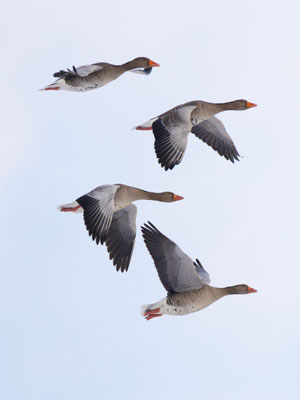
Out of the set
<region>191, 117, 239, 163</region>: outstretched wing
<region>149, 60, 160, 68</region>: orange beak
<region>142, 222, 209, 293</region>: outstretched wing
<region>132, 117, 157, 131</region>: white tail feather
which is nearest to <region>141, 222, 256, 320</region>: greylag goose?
<region>142, 222, 209, 293</region>: outstretched wing

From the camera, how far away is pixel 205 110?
16.8 m

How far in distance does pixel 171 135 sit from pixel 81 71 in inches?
88.3

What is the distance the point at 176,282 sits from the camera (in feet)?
47.3

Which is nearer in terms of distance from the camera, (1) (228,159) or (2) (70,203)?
(2) (70,203)

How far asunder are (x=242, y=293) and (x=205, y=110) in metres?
3.65

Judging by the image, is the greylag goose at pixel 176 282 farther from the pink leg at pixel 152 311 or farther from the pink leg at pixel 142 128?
the pink leg at pixel 142 128

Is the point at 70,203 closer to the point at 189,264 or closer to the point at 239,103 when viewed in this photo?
the point at 189,264

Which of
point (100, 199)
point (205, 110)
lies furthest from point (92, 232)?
point (205, 110)

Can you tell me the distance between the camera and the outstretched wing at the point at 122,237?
49.1ft

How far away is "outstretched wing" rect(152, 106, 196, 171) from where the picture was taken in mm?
14844

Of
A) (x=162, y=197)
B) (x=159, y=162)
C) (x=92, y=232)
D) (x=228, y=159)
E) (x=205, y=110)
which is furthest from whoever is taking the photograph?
(x=228, y=159)

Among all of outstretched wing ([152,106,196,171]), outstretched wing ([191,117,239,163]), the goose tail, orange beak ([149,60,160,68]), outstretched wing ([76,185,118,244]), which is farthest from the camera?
outstretched wing ([191,117,239,163])

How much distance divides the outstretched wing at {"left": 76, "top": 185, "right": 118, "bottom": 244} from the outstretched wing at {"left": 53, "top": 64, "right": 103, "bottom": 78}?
281 cm

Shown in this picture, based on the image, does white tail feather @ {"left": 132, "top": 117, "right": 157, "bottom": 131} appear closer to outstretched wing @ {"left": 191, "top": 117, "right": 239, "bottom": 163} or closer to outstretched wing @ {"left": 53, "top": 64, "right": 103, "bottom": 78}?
outstretched wing @ {"left": 53, "top": 64, "right": 103, "bottom": 78}
